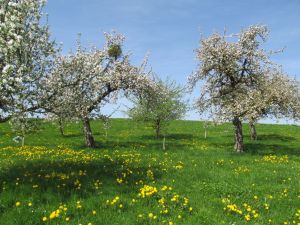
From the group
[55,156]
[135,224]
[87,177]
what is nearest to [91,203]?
[135,224]

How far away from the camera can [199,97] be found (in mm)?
36281

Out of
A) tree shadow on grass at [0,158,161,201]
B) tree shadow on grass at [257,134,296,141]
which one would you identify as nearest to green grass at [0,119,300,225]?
tree shadow on grass at [0,158,161,201]

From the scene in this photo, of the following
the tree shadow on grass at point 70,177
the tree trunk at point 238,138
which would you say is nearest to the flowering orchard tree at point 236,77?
the tree trunk at point 238,138

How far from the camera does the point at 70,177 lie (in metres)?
17.2

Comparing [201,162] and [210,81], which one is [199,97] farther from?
[201,162]

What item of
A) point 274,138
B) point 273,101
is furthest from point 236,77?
point 274,138

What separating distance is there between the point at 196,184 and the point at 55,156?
10255mm

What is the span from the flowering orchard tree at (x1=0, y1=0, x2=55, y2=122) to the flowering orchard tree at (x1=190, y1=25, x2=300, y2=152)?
2020 cm

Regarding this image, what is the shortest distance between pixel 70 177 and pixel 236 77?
21.7 m

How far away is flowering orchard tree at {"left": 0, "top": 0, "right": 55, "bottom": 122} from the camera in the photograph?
1385 centimetres

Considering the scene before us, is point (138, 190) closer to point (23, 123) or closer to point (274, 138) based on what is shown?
point (23, 123)

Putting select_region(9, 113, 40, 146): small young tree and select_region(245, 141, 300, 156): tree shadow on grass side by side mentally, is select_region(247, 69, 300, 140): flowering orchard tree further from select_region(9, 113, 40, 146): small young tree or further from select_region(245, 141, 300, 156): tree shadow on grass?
select_region(9, 113, 40, 146): small young tree

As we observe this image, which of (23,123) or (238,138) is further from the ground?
(23,123)

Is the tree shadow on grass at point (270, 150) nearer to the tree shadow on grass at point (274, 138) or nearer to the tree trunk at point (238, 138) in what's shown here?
the tree trunk at point (238, 138)
